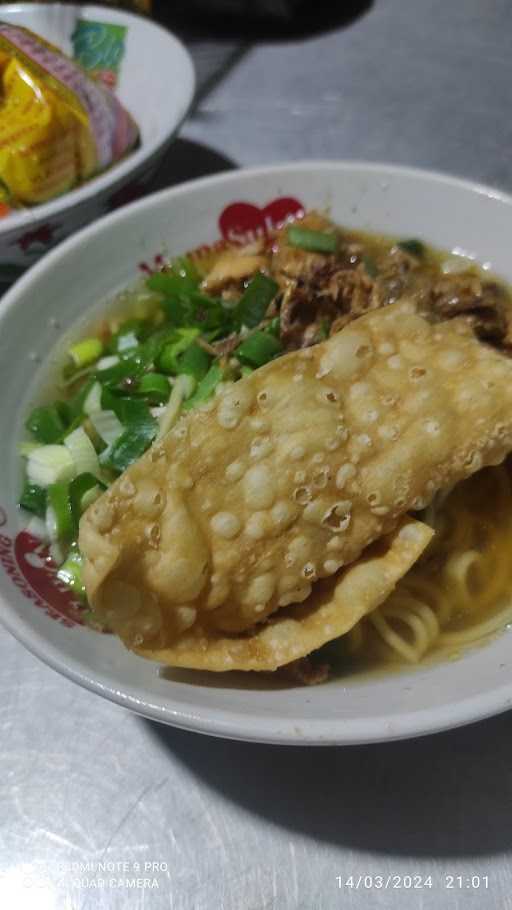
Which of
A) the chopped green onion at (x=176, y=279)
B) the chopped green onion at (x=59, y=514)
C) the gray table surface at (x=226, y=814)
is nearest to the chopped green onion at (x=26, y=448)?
the chopped green onion at (x=59, y=514)

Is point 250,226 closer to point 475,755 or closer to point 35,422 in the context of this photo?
point 35,422

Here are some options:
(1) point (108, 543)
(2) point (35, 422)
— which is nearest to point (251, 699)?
(1) point (108, 543)

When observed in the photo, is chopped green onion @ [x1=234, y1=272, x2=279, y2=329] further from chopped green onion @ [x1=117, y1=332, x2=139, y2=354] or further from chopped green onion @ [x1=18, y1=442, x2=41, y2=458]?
chopped green onion @ [x1=18, y1=442, x2=41, y2=458]

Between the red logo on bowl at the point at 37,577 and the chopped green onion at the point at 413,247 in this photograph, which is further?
the chopped green onion at the point at 413,247

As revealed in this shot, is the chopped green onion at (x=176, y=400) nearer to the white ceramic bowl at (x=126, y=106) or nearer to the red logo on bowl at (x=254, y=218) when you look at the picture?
the red logo on bowl at (x=254, y=218)

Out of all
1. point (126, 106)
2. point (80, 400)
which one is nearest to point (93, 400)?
point (80, 400)

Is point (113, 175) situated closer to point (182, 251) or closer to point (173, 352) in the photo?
point (182, 251)

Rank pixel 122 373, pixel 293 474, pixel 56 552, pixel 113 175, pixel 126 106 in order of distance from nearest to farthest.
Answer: pixel 293 474 < pixel 56 552 < pixel 122 373 < pixel 113 175 < pixel 126 106
